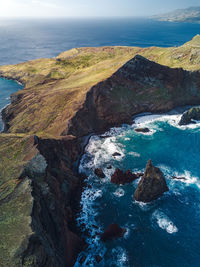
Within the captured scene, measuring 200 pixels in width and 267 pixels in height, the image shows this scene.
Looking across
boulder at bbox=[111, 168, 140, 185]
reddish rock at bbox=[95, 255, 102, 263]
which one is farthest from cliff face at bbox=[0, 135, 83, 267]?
boulder at bbox=[111, 168, 140, 185]

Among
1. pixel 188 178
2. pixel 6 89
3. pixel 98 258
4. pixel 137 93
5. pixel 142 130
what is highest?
pixel 137 93

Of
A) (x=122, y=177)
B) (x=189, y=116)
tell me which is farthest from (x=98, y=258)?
(x=189, y=116)

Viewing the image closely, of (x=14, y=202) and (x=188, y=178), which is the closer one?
(x=14, y=202)

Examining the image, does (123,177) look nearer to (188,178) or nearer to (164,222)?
(164,222)

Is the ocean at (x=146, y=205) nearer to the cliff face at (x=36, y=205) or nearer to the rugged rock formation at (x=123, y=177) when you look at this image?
the rugged rock formation at (x=123, y=177)

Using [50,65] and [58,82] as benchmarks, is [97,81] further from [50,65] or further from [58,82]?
[50,65]

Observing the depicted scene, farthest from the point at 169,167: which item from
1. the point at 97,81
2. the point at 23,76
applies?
the point at 23,76
